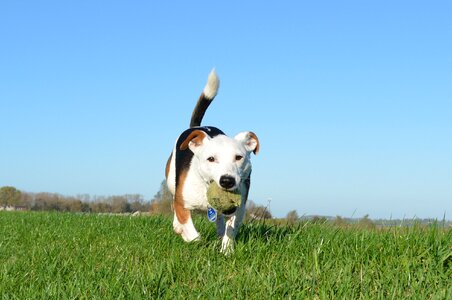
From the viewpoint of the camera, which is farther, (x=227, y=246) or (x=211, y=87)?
(x=211, y=87)

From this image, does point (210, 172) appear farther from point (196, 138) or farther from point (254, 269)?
point (254, 269)

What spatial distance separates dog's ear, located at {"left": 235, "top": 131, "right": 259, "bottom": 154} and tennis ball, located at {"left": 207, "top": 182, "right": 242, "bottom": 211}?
0.60m

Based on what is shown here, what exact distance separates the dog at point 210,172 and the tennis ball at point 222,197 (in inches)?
2.9

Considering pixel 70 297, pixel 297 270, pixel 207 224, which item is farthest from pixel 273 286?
pixel 207 224

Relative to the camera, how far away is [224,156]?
6.03 meters

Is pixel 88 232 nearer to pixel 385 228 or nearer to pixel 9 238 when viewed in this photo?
pixel 9 238

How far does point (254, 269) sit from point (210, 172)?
130cm

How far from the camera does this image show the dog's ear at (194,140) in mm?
6480

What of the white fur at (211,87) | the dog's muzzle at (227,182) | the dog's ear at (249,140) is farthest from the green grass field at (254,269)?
the white fur at (211,87)

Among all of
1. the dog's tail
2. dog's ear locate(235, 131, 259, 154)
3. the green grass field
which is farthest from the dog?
the dog's tail

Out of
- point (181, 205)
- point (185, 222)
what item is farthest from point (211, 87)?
point (185, 222)

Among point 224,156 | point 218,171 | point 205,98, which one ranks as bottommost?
point 218,171

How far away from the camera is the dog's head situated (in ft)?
19.6

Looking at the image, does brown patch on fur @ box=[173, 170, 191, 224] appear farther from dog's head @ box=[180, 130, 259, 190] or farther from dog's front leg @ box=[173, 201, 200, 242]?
dog's head @ box=[180, 130, 259, 190]
